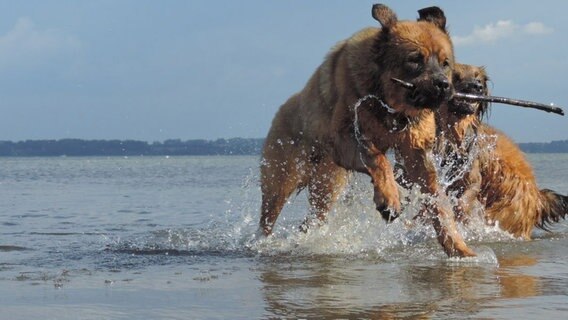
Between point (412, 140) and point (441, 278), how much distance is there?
1638 mm

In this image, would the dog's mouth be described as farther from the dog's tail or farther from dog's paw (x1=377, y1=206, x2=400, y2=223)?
dog's paw (x1=377, y1=206, x2=400, y2=223)

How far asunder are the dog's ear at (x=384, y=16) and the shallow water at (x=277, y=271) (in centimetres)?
185

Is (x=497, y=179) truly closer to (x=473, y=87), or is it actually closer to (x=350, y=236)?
(x=473, y=87)

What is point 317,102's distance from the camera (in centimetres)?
781

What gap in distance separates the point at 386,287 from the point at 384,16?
8.21ft

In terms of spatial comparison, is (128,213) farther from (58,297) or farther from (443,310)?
(443,310)

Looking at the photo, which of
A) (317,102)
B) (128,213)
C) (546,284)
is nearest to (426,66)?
(317,102)

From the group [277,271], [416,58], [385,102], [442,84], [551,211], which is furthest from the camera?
[551,211]

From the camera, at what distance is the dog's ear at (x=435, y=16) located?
7.12m

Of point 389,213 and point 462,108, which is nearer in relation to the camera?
point 389,213

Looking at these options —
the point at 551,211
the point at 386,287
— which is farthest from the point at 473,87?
the point at 386,287

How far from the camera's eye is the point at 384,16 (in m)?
6.95

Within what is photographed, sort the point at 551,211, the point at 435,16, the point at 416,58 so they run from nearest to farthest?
the point at 416,58 < the point at 435,16 < the point at 551,211

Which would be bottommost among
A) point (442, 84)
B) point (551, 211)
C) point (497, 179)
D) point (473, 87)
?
point (551, 211)
